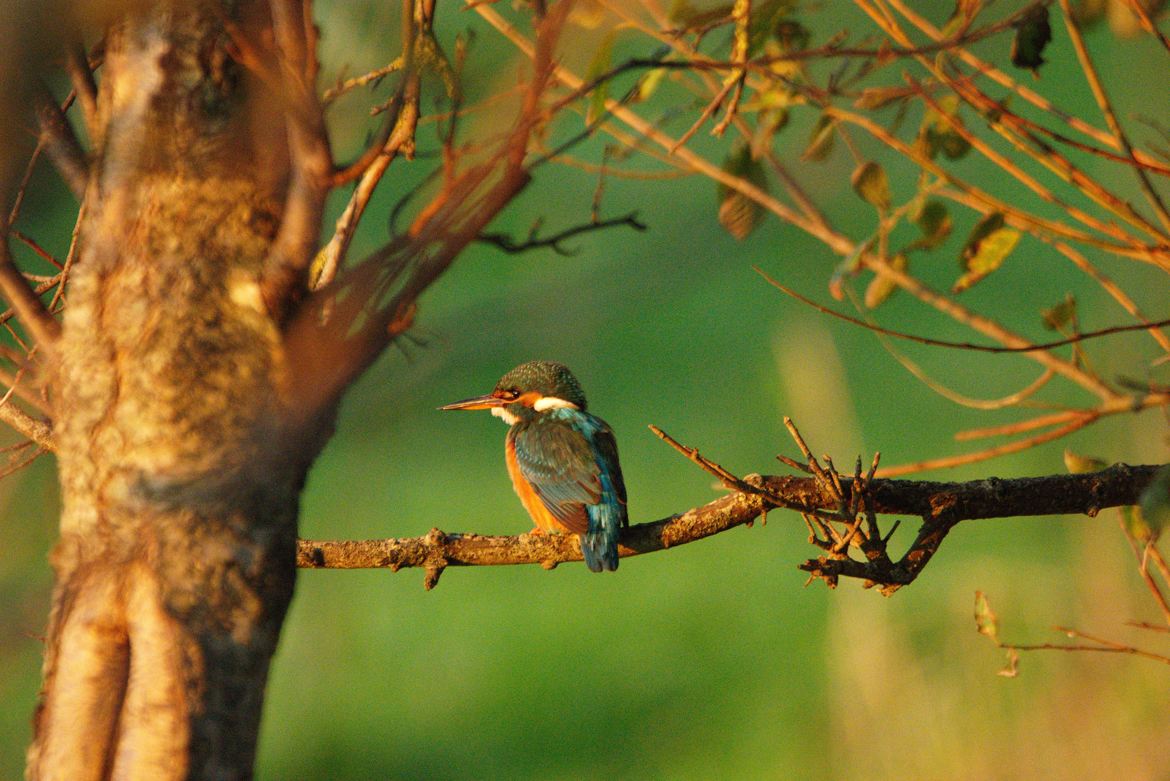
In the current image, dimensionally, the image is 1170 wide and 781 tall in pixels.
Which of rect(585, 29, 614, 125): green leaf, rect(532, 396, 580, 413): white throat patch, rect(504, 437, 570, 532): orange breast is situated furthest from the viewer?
rect(532, 396, 580, 413): white throat patch

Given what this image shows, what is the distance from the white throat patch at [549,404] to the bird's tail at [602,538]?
58cm

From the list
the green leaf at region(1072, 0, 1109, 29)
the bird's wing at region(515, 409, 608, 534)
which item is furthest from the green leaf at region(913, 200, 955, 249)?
the bird's wing at region(515, 409, 608, 534)

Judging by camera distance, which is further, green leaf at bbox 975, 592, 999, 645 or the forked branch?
green leaf at bbox 975, 592, 999, 645

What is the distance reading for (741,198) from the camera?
1.85 m

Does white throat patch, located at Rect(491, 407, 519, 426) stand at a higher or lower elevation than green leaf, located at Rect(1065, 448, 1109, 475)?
higher

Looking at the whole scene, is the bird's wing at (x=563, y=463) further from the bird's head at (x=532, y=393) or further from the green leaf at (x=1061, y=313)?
the green leaf at (x=1061, y=313)

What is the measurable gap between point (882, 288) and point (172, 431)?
3.79 ft

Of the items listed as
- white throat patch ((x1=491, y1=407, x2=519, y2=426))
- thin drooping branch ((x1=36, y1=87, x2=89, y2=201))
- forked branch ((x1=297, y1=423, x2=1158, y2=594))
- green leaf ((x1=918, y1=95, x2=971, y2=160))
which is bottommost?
forked branch ((x1=297, y1=423, x2=1158, y2=594))

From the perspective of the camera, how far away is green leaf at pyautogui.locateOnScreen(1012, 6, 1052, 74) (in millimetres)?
1503

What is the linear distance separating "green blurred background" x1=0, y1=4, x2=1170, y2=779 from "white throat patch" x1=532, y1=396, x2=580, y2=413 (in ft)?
0.68

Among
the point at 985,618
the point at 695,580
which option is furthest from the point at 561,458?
the point at 695,580

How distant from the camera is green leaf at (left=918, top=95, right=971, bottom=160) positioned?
1.65m

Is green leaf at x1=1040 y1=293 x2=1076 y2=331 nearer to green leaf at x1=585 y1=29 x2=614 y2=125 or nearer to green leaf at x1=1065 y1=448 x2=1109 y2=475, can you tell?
green leaf at x1=1065 y1=448 x2=1109 y2=475

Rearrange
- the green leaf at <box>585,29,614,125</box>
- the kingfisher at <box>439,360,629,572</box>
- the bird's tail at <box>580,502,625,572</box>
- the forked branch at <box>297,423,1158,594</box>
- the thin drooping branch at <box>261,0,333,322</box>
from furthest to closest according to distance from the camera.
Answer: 1. the kingfisher at <box>439,360,629,572</box>
2. the bird's tail at <box>580,502,625,572</box>
3. the forked branch at <box>297,423,1158,594</box>
4. the green leaf at <box>585,29,614,125</box>
5. the thin drooping branch at <box>261,0,333,322</box>
